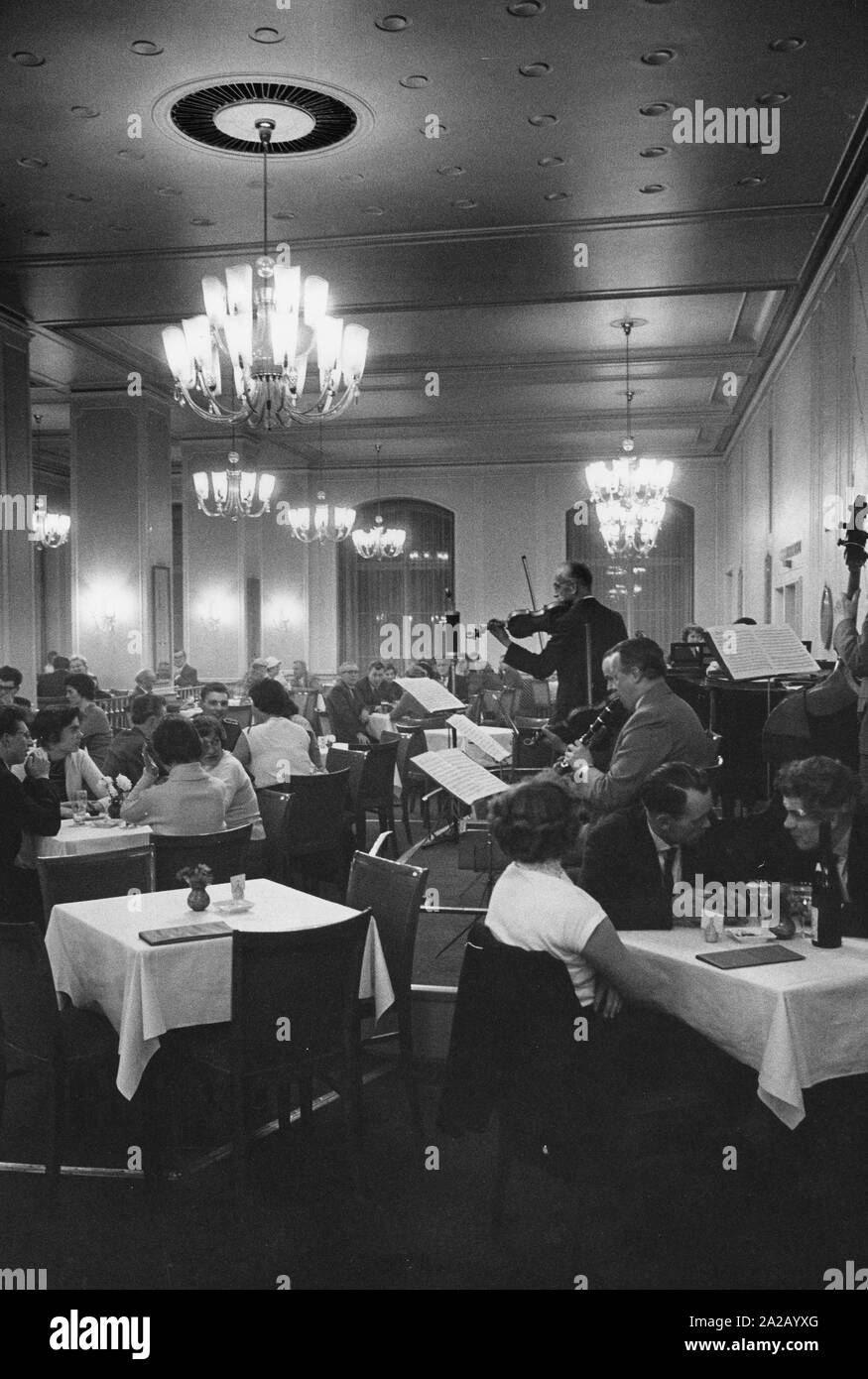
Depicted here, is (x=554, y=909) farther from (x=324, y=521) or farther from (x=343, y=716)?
(x=324, y=521)

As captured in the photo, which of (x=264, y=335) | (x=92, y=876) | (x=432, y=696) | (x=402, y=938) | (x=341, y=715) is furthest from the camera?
(x=341, y=715)

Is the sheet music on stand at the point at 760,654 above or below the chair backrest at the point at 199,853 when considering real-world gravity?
above

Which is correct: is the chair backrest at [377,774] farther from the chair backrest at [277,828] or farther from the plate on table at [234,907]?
the plate on table at [234,907]

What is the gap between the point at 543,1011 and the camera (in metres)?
2.89

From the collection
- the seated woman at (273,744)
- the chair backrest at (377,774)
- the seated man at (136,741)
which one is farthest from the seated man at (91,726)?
the chair backrest at (377,774)

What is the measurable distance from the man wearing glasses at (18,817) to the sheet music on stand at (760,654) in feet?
10.5

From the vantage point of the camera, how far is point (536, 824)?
3.18m

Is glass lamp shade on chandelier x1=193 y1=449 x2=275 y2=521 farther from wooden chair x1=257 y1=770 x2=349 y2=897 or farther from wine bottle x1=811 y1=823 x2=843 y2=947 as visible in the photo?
wine bottle x1=811 y1=823 x2=843 y2=947

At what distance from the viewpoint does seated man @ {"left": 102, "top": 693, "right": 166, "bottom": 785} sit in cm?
663

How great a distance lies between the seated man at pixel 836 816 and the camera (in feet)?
11.6

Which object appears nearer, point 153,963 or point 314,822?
point 153,963

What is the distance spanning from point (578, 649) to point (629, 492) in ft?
19.4

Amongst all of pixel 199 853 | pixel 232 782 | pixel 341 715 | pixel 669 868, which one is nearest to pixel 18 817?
pixel 199 853

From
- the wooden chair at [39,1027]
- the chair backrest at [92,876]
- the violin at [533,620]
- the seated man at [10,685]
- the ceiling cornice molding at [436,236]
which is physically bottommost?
the wooden chair at [39,1027]
